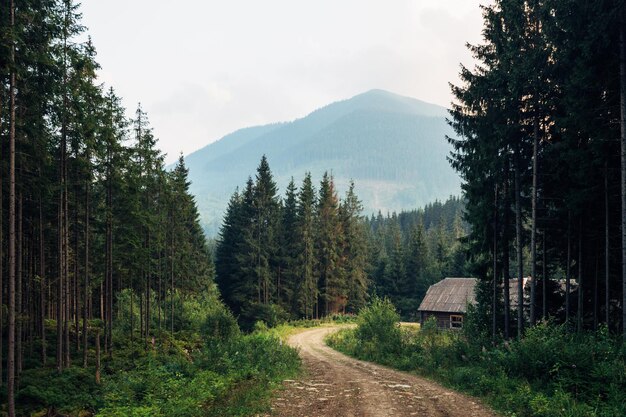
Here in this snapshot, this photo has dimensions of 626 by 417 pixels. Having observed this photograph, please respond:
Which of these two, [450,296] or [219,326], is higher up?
[219,326]

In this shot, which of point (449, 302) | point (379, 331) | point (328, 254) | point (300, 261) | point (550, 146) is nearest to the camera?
point (550, 146)

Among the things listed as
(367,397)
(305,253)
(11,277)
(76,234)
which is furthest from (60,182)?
(305,253)

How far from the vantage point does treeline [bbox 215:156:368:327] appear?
50625mm

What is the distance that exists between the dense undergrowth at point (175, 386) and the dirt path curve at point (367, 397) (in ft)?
3.32

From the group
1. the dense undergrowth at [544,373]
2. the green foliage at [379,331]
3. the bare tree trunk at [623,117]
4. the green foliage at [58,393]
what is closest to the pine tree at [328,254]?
the green foliage at [379,331]

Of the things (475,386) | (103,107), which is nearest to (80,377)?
(103,107)

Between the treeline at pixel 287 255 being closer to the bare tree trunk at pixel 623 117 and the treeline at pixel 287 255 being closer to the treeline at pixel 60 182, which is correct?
the treeline at pixel 60 182

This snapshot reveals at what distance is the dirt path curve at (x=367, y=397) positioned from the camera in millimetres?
11344

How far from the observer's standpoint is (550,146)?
658 inches

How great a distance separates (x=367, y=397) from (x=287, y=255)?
42.9 m

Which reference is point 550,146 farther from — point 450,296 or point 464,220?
point 450,296

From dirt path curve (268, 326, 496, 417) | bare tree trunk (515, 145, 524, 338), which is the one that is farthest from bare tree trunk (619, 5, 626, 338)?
dirt path curve (268, 326, 496, 417)

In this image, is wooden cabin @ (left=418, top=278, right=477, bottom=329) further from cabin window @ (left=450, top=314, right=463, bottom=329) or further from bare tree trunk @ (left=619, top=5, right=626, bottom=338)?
bare tree trunk @ (left=619, top=5, right=626, bottom=338)

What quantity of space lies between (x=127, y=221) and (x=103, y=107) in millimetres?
7255
